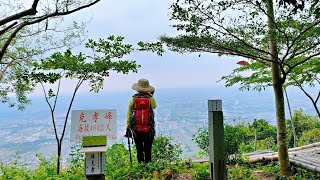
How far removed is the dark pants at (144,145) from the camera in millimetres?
5803

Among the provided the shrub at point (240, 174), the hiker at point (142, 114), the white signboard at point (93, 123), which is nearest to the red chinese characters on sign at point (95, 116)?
the white signboard at point (93, 123)

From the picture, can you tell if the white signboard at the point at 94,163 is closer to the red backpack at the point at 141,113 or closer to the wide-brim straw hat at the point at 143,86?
the red backpack at the point at 141,113

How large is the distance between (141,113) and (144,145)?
705 mm

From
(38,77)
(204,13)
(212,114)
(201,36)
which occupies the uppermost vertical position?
(204,13)

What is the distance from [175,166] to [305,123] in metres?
10.2

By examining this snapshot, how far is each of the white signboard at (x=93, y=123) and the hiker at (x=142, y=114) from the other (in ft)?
2.67

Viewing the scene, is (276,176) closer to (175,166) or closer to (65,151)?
(175,166)

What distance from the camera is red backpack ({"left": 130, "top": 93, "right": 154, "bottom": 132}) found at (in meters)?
5.65

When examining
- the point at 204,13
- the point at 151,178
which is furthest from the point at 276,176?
the point at 204,13

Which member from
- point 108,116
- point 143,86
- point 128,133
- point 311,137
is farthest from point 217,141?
point 311,137

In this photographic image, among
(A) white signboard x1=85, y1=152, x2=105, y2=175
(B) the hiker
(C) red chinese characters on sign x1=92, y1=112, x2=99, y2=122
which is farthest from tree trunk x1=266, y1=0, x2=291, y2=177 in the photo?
(A) white signboard x1=85, y1=152, x2=105, y2=175

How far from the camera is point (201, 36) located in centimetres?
479

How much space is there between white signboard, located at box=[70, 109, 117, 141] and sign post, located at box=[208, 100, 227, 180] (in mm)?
1869

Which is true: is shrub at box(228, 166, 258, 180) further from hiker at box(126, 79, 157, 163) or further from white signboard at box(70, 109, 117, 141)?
white signboard at box(70, 109, 117, 141)
